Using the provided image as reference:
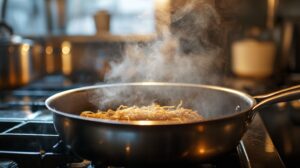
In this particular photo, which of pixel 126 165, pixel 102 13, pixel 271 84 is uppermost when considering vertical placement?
pixel 102 13

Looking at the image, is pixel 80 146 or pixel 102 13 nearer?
pixel 80 146

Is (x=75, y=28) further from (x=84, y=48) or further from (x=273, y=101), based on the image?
(x=273, y=101)

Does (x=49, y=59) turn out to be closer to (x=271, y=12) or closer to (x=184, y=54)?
(x=184, y=54)

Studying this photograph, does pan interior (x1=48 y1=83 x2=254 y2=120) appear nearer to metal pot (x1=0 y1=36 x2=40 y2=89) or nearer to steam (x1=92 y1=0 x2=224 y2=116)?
steam (x1=92 y1=0 x2=224 y2=116)

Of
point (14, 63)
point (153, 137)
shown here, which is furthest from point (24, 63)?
point (153, 137)

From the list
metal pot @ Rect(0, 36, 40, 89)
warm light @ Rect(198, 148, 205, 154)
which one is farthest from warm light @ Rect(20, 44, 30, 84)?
warm light @ Rect(198, 148, 205, 154)

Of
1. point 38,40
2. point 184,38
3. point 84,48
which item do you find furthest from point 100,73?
point 184,38
